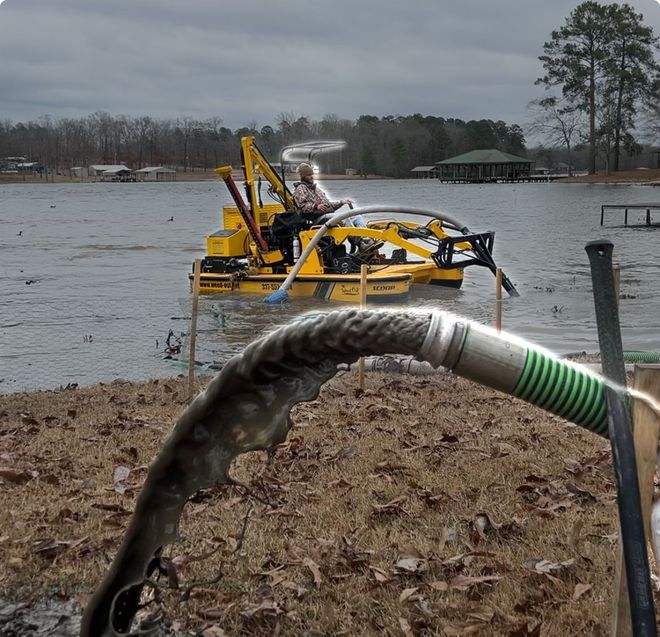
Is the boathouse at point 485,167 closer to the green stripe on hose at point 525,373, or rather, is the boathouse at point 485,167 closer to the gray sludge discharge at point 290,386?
the gray sludge discharge at point 290,386

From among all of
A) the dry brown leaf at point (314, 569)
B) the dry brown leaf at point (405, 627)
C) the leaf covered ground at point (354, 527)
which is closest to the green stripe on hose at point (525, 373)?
the leaf covered ground at point (354, 527)

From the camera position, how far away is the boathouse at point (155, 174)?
178 m

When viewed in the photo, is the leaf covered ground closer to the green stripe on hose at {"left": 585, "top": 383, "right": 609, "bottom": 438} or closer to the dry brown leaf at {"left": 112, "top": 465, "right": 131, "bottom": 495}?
the dry brown leaf at {"left": 112, "top": 465, "right": 131, "bottom": 495}

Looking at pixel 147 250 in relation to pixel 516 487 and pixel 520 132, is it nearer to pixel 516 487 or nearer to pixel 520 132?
pixel 516 487

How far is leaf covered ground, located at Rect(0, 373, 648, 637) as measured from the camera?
168 inches

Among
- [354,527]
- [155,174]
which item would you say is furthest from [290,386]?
[155,174]

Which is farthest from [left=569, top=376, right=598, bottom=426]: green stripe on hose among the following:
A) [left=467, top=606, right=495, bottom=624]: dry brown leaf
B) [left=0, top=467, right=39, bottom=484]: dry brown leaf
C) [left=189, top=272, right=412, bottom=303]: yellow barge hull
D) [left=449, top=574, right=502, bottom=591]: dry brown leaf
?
[left=189, top=272, right=412, bottom=303]: yellow barge hull

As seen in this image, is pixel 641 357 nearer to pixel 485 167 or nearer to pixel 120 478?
pixel 120 478

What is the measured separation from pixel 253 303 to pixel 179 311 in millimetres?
2849

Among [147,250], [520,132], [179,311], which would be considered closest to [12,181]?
[520,132]

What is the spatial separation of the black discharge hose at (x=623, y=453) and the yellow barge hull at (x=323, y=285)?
15526 mm

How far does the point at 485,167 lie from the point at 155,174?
7067 centimetres

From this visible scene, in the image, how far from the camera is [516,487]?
5.99m

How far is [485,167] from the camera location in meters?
150
